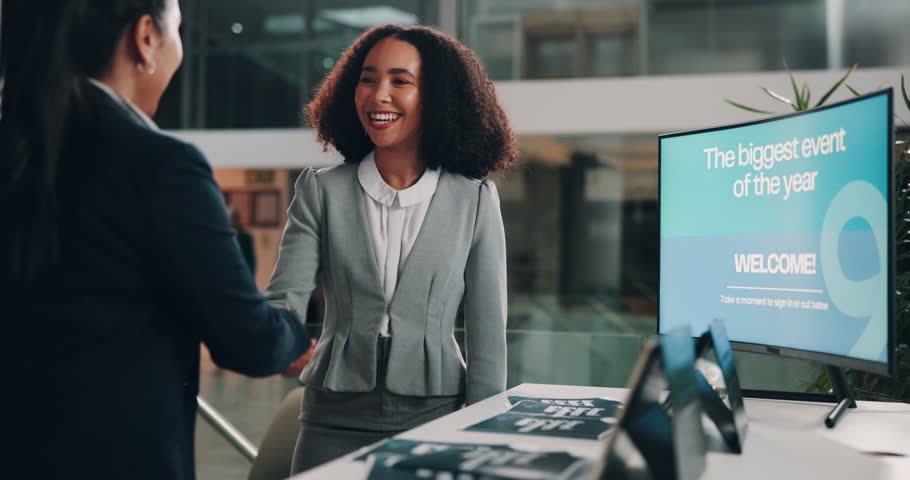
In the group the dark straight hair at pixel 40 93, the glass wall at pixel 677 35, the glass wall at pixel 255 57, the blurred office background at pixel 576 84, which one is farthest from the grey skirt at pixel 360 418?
the glass wall at pixel 255 57

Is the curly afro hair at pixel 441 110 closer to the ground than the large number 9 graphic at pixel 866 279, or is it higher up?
higher up

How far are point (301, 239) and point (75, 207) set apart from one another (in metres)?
0.65

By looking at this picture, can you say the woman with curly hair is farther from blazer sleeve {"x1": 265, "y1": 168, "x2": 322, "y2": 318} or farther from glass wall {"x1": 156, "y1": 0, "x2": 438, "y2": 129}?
glass wall {"x1": 156, "y1": 0, "x2": 438, "y2": 129}

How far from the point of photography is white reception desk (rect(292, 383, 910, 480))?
1.08m

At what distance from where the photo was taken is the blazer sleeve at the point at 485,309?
1680 mm

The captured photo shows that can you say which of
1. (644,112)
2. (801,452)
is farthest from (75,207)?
(644,112)

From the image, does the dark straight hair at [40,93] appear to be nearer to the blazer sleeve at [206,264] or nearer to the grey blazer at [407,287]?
the blazer sleeve at [206,264]

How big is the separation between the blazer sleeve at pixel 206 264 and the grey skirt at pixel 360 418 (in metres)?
0.45

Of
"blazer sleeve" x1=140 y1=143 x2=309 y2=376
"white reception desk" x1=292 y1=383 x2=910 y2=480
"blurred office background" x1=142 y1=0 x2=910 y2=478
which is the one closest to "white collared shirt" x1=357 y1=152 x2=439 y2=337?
"white reception desk" x1=292 y1=383 x2=910 y2=480

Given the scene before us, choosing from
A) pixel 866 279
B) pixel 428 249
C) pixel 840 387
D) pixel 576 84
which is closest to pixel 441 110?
pixel 428 249

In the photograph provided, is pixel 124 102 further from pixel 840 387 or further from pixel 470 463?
pixel 840 387

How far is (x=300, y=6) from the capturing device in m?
8.19

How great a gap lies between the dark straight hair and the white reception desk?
18.3 inches

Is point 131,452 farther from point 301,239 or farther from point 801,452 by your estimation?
point 801,452
